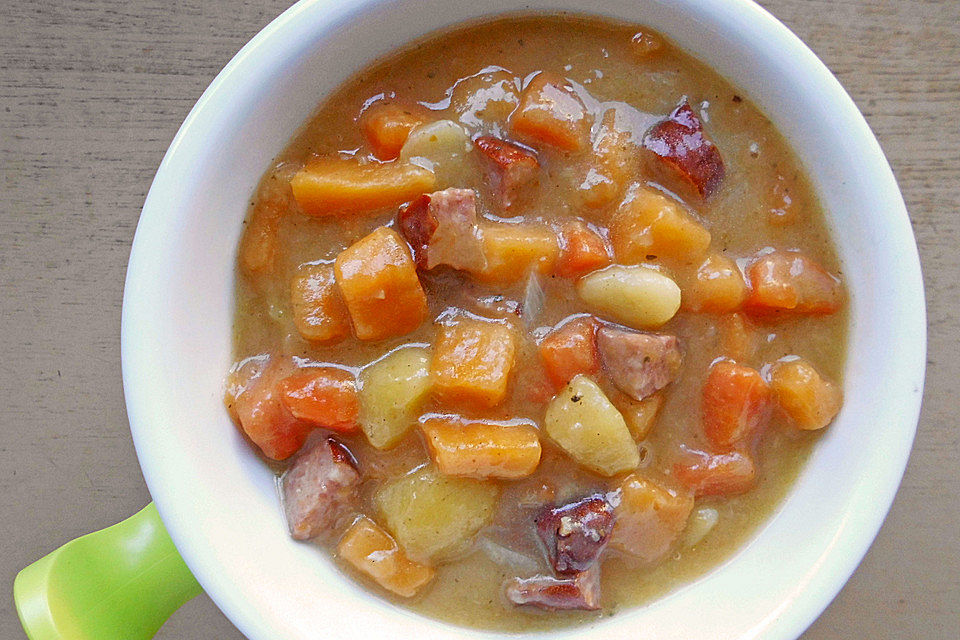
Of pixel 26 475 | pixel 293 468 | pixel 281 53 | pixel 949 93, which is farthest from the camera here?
pixel 26 475

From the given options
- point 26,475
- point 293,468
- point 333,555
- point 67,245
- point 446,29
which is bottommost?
point 26,475

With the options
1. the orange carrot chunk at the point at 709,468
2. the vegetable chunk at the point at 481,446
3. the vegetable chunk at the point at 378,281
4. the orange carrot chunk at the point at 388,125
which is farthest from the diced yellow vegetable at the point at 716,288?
the orange carrot chunk at the point at 388,125

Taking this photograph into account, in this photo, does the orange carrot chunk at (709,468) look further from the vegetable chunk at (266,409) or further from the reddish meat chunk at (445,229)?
the vegetable chunk at (266,409)

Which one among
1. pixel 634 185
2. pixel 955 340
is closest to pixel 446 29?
→ pixel 634 185

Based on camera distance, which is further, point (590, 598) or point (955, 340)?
point (955, 340)

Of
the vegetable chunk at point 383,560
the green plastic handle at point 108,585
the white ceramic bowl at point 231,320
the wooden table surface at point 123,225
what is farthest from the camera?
the wooden table surface at point 123,225

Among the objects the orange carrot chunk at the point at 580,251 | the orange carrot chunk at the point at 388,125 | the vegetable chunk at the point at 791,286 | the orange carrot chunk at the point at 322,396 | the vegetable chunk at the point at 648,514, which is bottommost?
the vegetable chunk at the point at 648,514

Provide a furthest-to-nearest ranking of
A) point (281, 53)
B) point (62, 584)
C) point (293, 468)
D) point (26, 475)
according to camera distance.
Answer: point (26, 475) < point (293, 468) < point (62, 584) < point (281, 53)

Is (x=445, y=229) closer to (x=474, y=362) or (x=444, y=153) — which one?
(x=444, y=153)

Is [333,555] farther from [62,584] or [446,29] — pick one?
[446,29]
